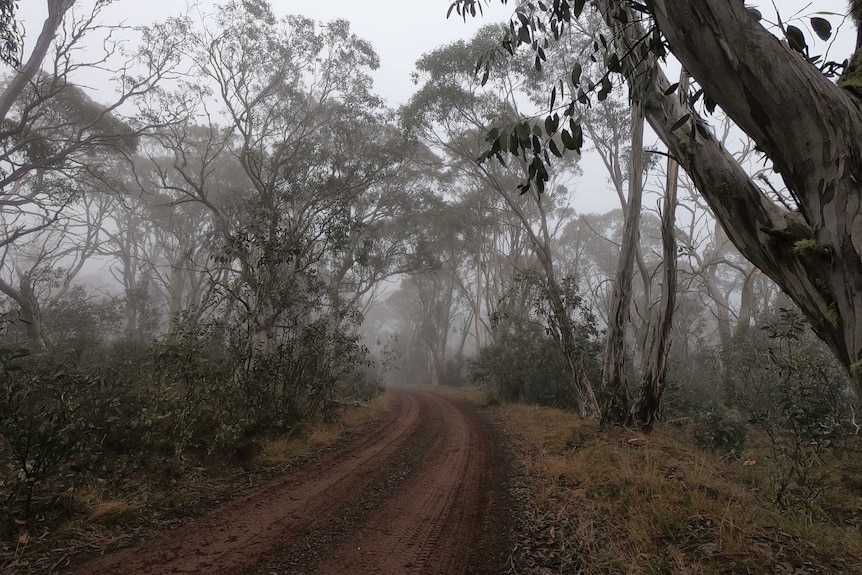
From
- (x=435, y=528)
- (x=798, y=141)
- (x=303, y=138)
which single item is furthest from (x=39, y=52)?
(x=798, y=141)

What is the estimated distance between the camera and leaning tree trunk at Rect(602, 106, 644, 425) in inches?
313

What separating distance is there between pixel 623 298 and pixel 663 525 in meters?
5.46

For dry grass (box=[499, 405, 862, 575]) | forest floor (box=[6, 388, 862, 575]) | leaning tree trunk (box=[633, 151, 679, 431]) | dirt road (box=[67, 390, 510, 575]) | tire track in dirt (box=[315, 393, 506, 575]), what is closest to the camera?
dry grass (box=[499, 405, 862, 575])

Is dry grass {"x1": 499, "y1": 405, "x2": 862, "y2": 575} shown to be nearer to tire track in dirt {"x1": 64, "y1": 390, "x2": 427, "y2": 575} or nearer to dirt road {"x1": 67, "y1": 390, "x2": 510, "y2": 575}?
dirt road {"x1": 67, "y1": 390, "x2": 510, "y2": 575}

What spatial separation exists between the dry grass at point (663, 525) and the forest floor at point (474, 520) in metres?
0.01

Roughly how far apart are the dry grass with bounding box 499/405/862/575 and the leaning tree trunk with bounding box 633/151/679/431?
155 centimetres

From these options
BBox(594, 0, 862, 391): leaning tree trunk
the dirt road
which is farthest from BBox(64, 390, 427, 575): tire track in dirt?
BBox(594, 0, 862, 391): leaning tree trunk

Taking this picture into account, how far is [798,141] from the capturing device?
1583 millimetres

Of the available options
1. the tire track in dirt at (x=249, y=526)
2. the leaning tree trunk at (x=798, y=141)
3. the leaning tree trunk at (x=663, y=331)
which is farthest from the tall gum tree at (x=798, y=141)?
the leaning tree trunk at (x=663, y=331)

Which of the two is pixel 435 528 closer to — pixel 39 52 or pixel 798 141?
pixel 798 141

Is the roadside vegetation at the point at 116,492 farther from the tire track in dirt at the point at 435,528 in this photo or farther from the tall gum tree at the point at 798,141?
the tall gum tree at the point at 798,141

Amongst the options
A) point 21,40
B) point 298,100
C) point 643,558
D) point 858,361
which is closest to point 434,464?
point 643,558

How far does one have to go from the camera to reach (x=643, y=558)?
294 cm

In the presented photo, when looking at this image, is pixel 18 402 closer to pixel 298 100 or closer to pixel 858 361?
pixel 858 361
